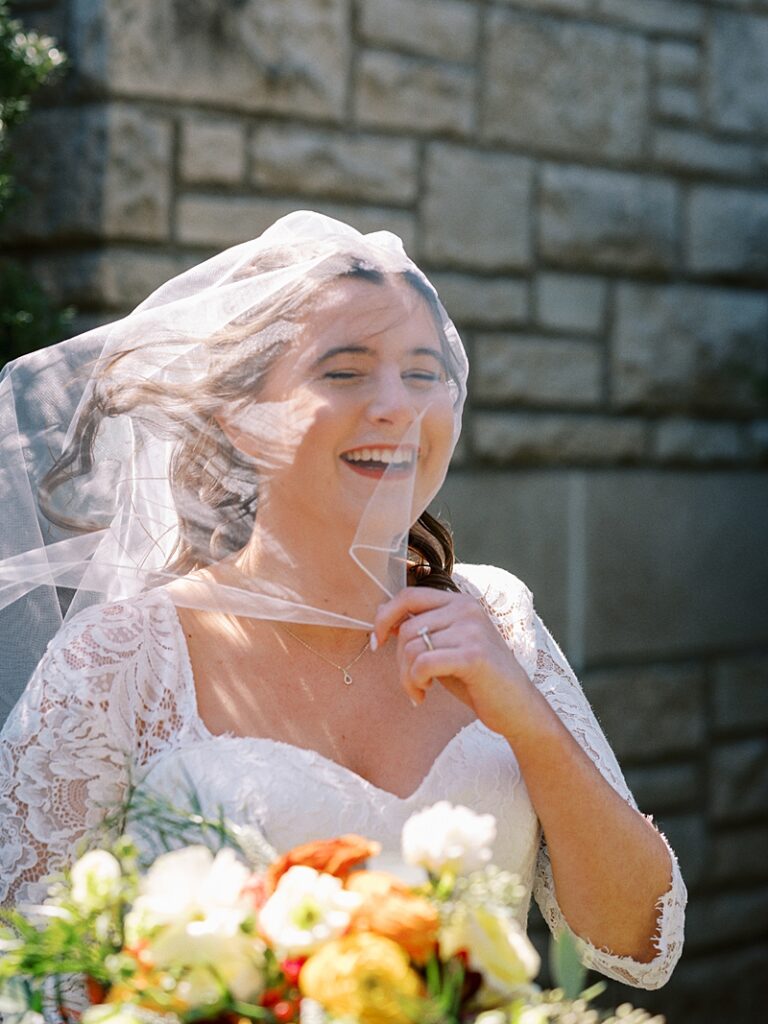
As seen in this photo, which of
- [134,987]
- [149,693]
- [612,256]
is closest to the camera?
[134,987]

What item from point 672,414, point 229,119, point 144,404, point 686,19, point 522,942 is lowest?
point 672,414

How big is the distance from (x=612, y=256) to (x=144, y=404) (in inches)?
104

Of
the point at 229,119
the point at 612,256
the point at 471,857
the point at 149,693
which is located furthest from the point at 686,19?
the point at 471,857

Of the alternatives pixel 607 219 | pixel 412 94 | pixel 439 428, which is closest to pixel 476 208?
pixel 412 94

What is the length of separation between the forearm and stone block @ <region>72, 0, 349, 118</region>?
226cm

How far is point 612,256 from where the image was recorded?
15.8 ft

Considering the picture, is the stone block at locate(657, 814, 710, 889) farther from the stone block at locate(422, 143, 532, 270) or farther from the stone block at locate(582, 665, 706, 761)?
the stone block at locate(422, 143, 532, 270)

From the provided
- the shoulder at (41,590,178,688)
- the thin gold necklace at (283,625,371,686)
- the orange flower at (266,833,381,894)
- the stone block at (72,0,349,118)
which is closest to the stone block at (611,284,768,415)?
the stone block at (72,0,349,118)

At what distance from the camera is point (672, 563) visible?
502cm

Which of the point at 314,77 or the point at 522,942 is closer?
the point at 522,942

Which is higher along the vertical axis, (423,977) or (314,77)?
(314,77)

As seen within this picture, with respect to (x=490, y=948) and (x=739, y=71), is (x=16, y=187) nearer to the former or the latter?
(x=739, y=71)

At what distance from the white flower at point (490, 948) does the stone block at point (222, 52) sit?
3.01m

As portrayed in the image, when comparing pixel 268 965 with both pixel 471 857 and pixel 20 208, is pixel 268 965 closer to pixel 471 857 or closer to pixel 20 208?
pixel 471 857
